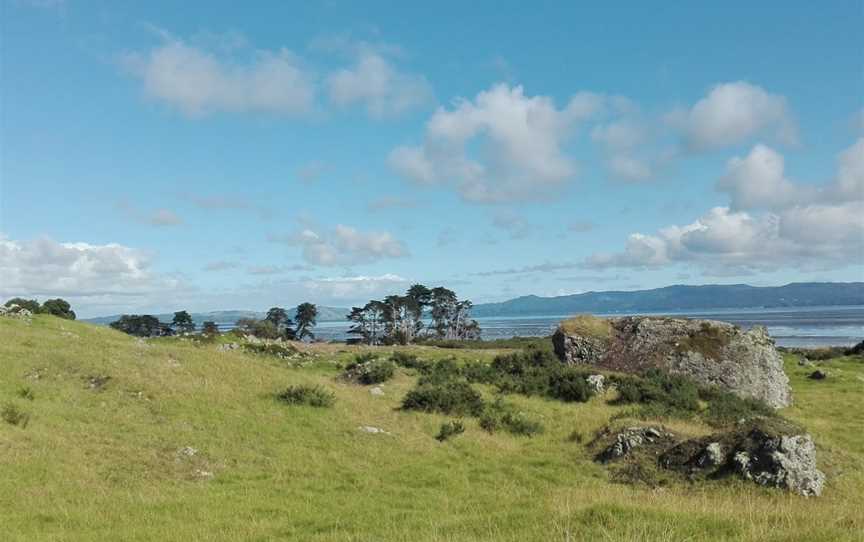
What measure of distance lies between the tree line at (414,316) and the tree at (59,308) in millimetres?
50681

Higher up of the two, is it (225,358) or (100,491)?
(225,358)

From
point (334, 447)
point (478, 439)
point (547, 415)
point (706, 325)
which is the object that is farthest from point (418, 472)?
point (706, 325)

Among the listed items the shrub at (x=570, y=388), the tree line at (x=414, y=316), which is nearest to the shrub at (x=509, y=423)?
the shrub at (x=570, y=388)

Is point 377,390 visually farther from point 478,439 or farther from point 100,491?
point 100,491

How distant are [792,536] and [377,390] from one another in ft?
68.6

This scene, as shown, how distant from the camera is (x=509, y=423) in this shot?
23266mm

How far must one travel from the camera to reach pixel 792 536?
25.1 feet

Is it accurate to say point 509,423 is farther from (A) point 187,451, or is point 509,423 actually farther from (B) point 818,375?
(B) point 818,375

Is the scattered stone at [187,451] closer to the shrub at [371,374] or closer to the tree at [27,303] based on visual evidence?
the shrub at [371,374]

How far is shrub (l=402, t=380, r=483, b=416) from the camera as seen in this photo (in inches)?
953

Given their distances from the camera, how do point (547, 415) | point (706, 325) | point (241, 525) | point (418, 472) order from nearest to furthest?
point (241, 525) → point (418, 472) → point (547, 415) → point (706, 325)

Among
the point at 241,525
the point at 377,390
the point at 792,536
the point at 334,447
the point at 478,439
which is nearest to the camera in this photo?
the point at 792,536

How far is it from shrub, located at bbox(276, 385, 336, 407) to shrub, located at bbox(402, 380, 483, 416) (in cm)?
343

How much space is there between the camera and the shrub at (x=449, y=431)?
21.2 meters
